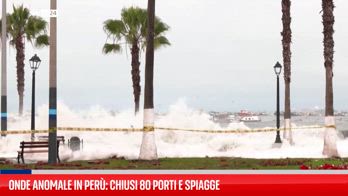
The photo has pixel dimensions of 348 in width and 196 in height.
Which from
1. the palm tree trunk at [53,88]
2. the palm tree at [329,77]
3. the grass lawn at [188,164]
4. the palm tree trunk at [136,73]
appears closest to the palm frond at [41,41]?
the palm tree trunk at [136,73]

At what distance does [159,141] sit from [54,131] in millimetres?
12774

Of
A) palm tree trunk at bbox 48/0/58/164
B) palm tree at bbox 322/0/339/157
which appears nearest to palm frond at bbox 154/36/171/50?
palm tree at bbox 322/0/339/157

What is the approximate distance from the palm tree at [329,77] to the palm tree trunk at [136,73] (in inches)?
650

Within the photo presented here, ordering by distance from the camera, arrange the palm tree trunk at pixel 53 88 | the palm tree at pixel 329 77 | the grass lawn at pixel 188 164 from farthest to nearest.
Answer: the palm tree at pixel 329 77 < the palm tree trunk at pixel 53 88 < the grass lawn at pixel 188 164

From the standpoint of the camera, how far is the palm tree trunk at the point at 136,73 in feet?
125

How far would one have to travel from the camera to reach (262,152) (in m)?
25.6

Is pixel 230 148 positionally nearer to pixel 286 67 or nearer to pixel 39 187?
pixel 286 67

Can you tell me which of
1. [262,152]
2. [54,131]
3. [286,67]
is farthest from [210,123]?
[54,131]

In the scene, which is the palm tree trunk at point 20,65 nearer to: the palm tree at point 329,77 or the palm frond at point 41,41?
the palm frond at point 41,41

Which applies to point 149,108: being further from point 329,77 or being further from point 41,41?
point 41,41

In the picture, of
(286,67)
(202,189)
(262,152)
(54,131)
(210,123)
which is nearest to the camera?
(202,189)

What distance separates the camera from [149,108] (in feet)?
69.4

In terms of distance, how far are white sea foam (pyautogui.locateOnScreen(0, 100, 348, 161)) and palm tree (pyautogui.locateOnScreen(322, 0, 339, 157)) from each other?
75 centimetres

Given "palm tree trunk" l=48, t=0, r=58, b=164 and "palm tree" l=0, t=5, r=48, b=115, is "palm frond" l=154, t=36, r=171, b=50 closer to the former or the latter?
"palm tree" l=0, t=5, r=48, b=115
